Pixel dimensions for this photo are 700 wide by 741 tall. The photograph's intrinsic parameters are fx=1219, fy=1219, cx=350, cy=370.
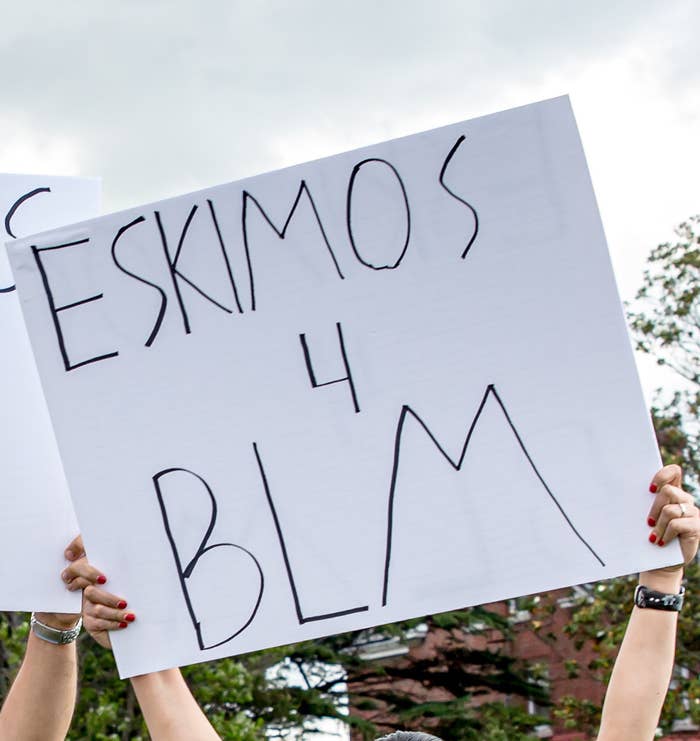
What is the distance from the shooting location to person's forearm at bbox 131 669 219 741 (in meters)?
2.14

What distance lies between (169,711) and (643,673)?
826 mm

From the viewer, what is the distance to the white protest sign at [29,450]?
2348 millimetres

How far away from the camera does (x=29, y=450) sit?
2461 millimetres

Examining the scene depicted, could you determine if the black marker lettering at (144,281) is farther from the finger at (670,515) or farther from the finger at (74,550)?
the finger at (670,515)

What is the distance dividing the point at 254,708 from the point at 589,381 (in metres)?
13.0

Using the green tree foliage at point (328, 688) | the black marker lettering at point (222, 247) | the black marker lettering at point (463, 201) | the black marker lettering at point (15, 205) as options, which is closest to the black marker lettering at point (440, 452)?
the black marker lettering at point (463, 201)

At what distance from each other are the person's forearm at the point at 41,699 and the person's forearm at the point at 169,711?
0.19 metres

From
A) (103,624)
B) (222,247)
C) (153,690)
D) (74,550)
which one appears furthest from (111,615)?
(222,247)

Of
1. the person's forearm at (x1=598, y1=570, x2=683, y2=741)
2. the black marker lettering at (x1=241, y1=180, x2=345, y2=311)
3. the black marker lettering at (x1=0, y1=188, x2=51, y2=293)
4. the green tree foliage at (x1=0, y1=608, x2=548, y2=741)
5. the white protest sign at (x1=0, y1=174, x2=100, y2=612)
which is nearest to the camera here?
the person's forearm at (x1=598, y1=570, x2=683, y2=741)

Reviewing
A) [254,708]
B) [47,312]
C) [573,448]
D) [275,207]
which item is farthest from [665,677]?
[254,708]

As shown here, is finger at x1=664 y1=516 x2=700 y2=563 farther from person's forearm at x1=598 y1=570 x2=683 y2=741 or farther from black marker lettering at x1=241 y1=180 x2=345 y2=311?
black marker lettering at x1=241 y1=180 x2=345 y2=311

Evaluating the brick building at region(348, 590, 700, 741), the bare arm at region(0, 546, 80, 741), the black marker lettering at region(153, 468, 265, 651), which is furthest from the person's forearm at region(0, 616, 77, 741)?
the brick building at region(348, 590, 700, 741)

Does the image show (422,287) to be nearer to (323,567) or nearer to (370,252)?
(370,252)

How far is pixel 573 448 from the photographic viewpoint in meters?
2.13
